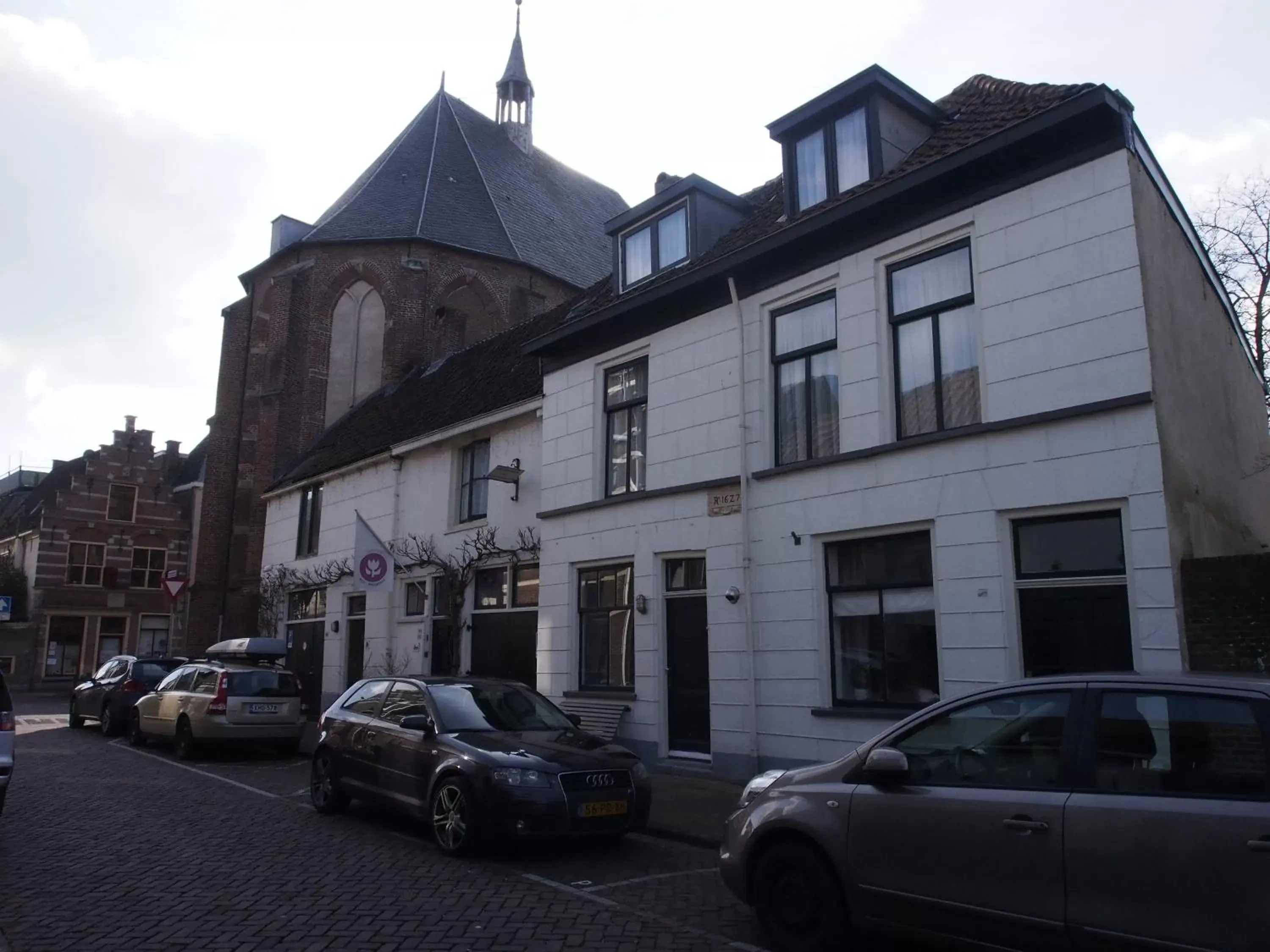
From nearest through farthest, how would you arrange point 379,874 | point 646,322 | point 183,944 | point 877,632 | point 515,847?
point 183,944 → point 379,874 → point 515,847 → point 877,632 → point 646,322

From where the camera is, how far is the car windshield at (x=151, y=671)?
18.8 m

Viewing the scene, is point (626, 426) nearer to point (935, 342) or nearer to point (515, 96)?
point (935, 342)

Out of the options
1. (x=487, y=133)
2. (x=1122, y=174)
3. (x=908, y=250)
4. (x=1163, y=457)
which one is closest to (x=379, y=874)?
(x=1163, y=457)

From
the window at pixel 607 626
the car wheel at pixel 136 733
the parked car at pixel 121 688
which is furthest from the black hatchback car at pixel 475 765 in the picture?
the parked car at pixel 121 688

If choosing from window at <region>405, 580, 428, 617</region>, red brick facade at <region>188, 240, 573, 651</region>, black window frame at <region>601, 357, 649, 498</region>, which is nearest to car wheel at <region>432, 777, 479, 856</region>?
black window frame at <region>601, 357, 649, 498</region>

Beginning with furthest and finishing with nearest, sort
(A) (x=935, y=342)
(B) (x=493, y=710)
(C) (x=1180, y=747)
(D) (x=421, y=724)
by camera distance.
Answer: (A) (x=935, y=342), (B) (x=493, y=710), (D) (x=421, y=724), (C) (x=1180, y=747)

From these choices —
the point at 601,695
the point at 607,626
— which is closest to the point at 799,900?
the point at 601,695

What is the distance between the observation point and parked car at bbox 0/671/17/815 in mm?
8031

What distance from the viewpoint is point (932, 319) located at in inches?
430

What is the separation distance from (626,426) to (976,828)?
34.7 feet

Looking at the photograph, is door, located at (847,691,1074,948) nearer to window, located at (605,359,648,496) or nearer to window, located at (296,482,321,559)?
window, located at (605,359,648,496)

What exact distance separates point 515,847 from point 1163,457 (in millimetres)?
7014

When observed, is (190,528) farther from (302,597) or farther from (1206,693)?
(1206,693)

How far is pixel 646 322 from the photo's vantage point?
14516mm
